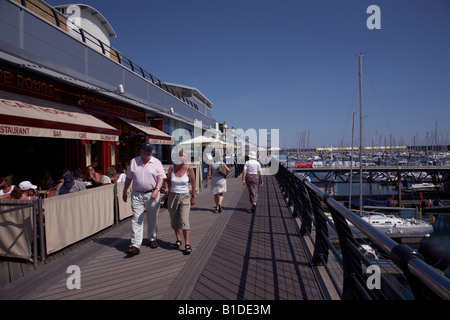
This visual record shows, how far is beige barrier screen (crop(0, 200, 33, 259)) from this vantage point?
367cm

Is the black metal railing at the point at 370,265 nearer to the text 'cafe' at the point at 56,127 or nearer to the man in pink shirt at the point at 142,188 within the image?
the man in pink shirt at the point at 142,188

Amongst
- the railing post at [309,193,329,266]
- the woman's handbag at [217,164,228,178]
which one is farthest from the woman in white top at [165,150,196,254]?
the woman's handbag at [217,164,228,178]

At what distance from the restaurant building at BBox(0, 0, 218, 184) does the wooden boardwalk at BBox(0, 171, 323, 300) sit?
9.79 feet

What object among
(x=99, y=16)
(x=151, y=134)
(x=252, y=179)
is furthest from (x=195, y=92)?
(x=252, y=179)

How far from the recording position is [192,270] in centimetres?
Result: 323

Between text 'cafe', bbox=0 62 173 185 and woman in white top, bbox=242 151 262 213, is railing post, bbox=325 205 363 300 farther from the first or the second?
text 'cafe', bbox=0 62 173 185

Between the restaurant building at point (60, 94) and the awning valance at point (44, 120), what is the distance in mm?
18

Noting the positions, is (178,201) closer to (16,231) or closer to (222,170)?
(16,231)

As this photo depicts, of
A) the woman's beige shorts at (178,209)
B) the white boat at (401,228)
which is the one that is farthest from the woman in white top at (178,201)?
the white boat at (401,228)

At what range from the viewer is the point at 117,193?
5.65 meters

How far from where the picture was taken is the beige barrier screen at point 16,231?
3668 millimetres
